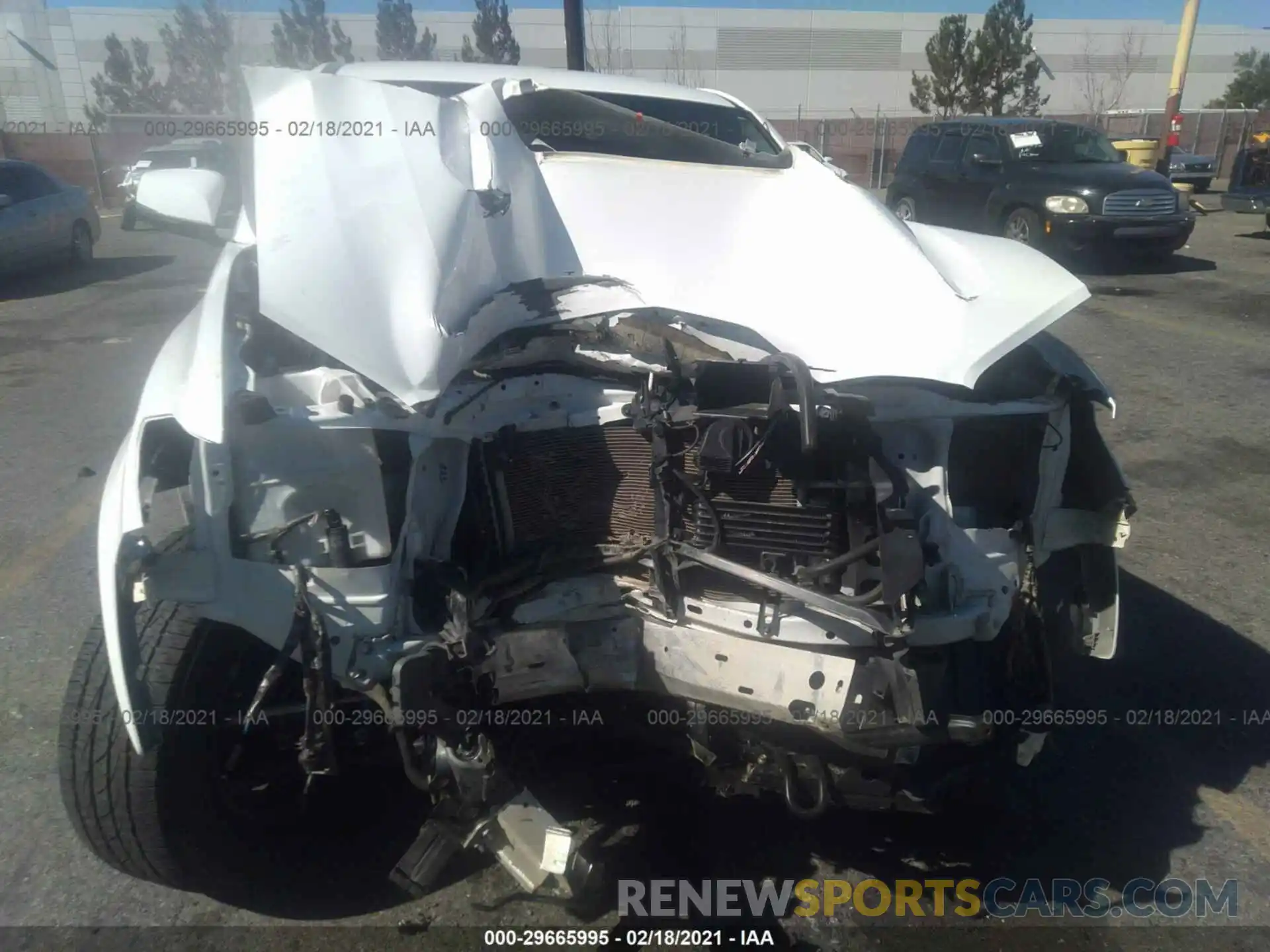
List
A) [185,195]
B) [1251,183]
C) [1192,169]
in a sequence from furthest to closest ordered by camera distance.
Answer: [1192,169] < [1251,183] < [185,195]

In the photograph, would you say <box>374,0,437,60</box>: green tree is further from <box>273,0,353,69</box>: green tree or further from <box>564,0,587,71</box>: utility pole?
<box>564,0,587,71</box>: utility pole

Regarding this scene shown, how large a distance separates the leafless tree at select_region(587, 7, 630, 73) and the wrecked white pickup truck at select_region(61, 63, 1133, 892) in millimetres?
29933

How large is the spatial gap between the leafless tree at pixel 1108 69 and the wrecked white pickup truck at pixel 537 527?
46.2 m

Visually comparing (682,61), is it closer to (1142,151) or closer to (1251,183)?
(1142,151)

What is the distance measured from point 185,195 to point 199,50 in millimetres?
32314

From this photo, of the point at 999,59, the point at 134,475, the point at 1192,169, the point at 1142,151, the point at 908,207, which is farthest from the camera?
→ the point at 999,59

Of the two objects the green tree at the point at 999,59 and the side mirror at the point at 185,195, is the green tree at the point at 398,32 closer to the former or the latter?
the green tree at the point at 999,59

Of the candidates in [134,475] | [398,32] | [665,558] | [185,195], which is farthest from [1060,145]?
[398,32]

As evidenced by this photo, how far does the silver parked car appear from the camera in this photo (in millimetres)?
10086

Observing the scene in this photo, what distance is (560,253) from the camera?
108 inches

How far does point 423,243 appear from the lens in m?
2.33

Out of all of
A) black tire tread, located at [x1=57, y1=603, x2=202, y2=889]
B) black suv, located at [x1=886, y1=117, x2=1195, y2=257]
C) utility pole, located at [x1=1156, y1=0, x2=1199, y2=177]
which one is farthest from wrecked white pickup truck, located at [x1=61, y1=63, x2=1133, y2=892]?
utility pole, located at [x1=1156, y1=0, x2=1199, y2=177]

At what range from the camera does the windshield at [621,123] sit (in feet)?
10.7

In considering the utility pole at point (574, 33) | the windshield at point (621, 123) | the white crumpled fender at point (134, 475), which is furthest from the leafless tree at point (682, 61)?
the white crumpled fender at point (134, 475)
